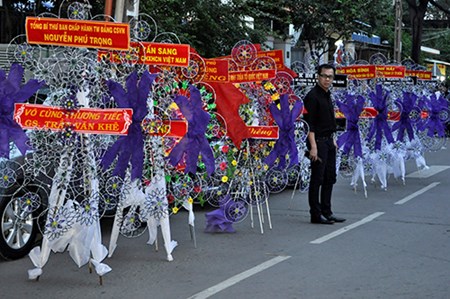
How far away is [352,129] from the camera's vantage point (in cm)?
1233

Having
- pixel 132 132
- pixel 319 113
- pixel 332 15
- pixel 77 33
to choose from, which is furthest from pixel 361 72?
pixel 332 15

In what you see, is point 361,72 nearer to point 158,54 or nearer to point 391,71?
point 391,71

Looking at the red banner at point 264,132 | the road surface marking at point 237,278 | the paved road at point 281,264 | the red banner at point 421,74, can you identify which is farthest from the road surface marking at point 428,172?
the road surface marking at point 237,278

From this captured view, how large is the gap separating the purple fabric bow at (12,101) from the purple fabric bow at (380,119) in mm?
7655

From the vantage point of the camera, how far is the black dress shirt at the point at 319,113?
9938mm

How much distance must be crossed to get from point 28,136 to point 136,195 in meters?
1.34

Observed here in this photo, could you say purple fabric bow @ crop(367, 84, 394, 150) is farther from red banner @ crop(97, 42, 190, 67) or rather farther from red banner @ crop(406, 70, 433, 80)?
red banner @ crop(97, 42, 190, 67)

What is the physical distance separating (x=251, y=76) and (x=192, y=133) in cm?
215

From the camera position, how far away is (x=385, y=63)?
54.7ft

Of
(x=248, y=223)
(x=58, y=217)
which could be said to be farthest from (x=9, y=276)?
(x=248, y=223)

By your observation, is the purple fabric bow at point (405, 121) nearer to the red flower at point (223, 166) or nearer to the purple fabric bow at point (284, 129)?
the purple fabric bow at point (284, 129)

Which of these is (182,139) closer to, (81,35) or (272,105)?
(81,35)

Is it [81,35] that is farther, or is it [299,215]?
[299,215]

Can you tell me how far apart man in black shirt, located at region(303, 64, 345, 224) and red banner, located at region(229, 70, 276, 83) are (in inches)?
24.7
